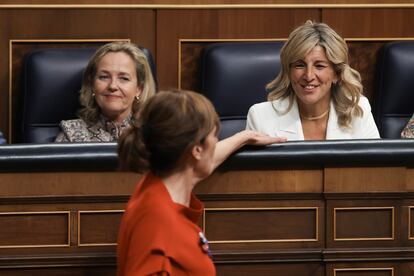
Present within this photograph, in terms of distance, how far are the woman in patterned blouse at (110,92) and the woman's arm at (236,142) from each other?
2.69 ft

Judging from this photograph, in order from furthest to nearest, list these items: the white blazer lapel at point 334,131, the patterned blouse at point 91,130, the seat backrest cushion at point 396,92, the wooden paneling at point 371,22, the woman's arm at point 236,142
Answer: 1. the wooden paneling at point 371,22
2. the seat backrest cushion at point 396,92
3. the patterned blouse at point 91,130
4. the white blazer lapel at point 334,131
5. the woman's arm at point 236,142

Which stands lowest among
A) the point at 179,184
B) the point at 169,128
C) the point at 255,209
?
the point at 255,209

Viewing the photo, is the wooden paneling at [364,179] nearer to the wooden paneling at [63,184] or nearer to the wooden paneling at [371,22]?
the wooden paneling at [63,184]

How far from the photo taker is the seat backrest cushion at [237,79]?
10.9 feet

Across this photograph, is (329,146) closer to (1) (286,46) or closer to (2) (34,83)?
(1) (286,46)

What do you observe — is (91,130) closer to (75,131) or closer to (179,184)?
(75,131)

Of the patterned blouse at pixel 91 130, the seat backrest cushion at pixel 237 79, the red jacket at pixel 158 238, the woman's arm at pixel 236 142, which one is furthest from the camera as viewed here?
the seat backrest cushion at pixel 237 79

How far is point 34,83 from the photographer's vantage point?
130 inches

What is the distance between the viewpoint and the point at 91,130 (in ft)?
10.4

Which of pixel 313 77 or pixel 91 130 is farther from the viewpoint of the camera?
pixel 91 130

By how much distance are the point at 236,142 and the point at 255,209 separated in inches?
6.5

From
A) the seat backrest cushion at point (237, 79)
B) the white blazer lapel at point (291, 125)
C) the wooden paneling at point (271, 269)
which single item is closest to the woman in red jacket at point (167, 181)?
the wooden paneling at point (271, 269)

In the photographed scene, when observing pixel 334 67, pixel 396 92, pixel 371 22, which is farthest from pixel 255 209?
pixel 371 22

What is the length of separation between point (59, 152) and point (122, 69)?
0.90 metres
